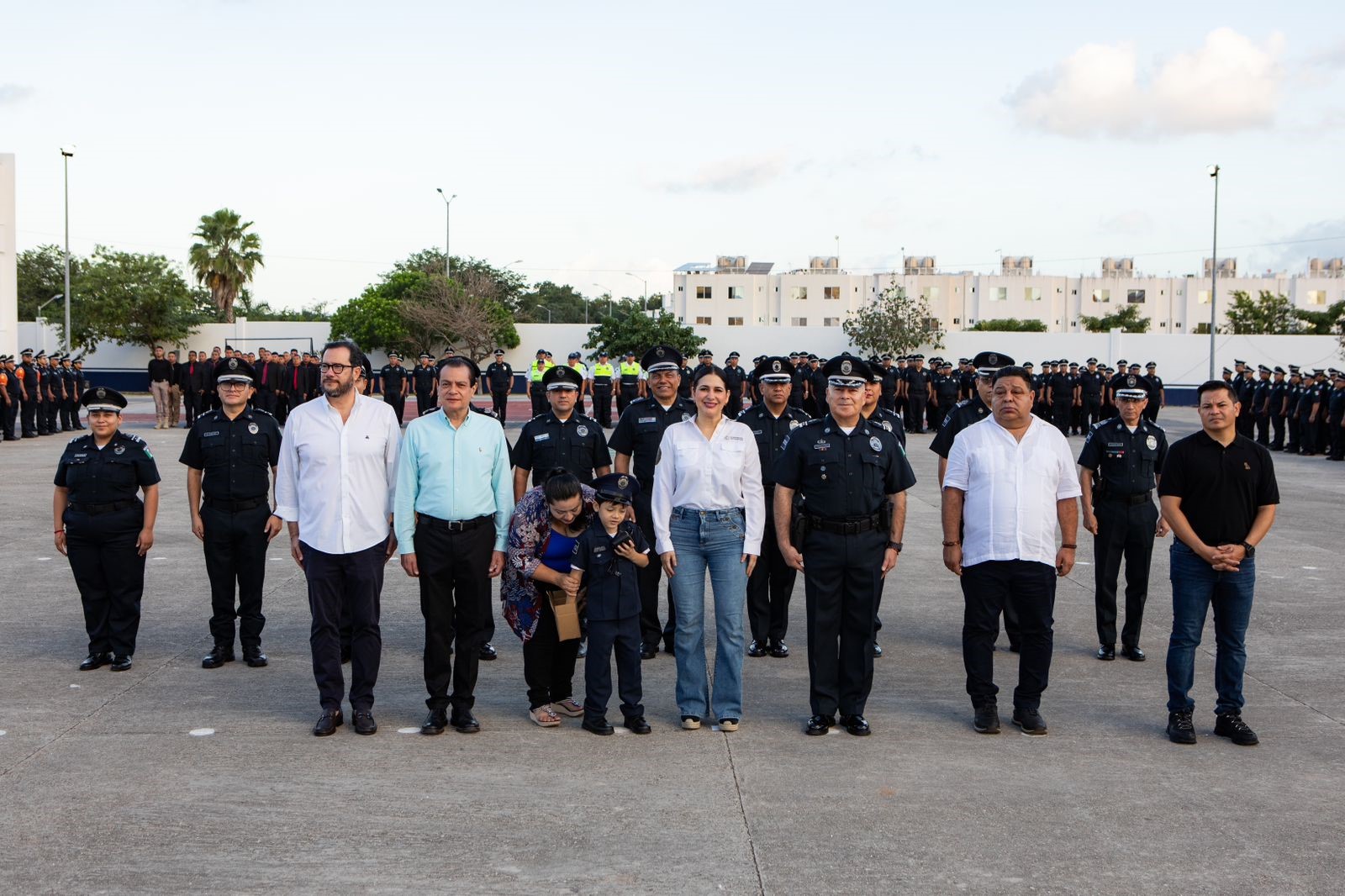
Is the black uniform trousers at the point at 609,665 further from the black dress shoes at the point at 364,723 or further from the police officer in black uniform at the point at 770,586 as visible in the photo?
the police officer in black uniform at the point at 770,586

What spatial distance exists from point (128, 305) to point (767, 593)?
5162 cm

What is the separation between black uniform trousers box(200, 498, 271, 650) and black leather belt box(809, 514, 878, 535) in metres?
3.56

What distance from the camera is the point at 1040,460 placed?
20.6ft

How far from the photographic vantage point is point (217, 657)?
7.43m

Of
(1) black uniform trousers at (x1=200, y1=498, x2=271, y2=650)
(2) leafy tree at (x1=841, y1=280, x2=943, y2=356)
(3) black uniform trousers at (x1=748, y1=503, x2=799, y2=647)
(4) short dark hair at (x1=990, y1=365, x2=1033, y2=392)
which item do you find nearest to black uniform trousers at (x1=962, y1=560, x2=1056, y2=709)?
(4) short dark hair at (x1=990, y1=365, x2=1033, y2=392)

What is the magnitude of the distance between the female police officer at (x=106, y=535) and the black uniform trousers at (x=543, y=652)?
8.93 feet

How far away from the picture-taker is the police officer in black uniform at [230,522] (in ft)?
24.6

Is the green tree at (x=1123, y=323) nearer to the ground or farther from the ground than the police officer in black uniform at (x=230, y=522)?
farther from the ground

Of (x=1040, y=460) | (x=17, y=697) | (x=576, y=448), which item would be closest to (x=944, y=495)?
(x=1040, y=460)

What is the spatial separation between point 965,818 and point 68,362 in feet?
95.7

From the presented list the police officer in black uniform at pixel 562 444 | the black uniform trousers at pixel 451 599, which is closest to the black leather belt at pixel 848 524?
the black uniform trousers at pixel 451 599

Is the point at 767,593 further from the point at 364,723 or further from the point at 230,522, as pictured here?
the point at 230,522

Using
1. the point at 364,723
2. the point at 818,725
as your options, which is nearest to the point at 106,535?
the point at 364,723

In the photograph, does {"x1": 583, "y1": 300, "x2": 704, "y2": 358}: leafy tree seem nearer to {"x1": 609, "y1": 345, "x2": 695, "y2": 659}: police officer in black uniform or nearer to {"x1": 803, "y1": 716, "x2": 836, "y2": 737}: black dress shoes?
{"x1": 609, "y1": 345, "x2": 695, "y2": 659}: police officer in black uniform
